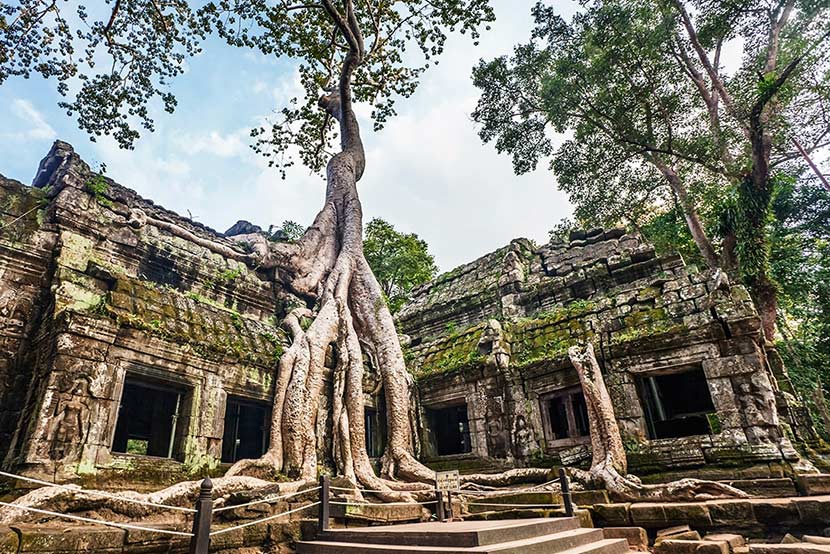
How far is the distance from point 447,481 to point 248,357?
3.86m

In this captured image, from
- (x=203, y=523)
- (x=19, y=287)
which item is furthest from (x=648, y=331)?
(x=19, y=287)

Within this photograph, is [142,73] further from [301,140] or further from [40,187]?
[301,140]

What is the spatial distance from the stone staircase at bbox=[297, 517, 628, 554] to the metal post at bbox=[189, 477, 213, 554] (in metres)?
1.35

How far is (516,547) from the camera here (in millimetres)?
3490

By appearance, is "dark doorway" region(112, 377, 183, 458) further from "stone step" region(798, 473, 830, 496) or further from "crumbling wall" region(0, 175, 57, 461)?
"stone step" region(798, 473, 830, 496)

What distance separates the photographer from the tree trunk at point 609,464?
562 centimetres

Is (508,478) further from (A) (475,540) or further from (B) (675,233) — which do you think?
(B) (675,233)

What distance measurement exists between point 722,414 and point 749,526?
2.06 meters

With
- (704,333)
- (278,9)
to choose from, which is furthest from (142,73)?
(704,333)

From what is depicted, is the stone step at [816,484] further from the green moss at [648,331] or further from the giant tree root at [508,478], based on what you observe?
the giant tree root at [508,478]

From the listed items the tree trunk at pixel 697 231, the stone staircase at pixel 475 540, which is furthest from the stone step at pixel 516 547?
the tree trunk at pixel 697 231

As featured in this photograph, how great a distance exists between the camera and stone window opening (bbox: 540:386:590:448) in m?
7.71

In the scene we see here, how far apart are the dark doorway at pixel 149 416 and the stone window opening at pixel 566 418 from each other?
6.25 meters

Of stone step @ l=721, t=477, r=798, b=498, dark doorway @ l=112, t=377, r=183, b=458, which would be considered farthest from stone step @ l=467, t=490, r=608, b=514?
dark doorway @ l=112, t=377, r=183, b=458
